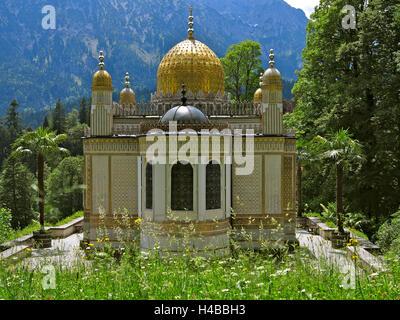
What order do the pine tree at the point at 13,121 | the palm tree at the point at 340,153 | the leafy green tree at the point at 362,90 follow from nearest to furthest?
1. the palm tree at the point at 340,153
2. the leafy green tree at the point at 362,90
3. the pine tree at the point at 13,121

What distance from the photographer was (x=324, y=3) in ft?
86.5

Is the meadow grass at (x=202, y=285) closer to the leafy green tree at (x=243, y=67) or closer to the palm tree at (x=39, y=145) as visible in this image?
the palm tree at (x=39, y=145)

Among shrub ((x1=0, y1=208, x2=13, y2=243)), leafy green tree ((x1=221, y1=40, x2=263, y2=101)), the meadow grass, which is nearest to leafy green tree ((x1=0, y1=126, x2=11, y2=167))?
leafy green tree ((x1=221, y1=40, x2=263, y2=101))

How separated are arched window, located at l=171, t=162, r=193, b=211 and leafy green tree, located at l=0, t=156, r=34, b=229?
2455 cm

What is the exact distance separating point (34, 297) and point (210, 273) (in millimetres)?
2312

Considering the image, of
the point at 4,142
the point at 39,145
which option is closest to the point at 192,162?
the point at 39,145

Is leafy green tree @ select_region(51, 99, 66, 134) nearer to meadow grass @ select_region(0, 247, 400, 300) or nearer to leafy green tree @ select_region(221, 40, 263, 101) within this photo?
leafy green tree @ select_region(221, 40, 263, 101)

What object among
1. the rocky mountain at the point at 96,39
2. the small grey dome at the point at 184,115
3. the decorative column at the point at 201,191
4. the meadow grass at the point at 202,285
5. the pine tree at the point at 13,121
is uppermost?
the rocky mountain at the point at 96,39

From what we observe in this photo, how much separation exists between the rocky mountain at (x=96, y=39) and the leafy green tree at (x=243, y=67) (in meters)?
110

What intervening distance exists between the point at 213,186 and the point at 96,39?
150014mm

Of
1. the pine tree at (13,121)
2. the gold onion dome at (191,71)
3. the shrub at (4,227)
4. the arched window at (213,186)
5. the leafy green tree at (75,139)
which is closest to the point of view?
the arched window at (213,186)

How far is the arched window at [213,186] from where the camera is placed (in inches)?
577

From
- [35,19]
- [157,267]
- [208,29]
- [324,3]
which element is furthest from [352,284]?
[35,19]

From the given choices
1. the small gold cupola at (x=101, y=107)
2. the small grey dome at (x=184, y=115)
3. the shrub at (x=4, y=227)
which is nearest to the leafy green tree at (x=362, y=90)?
the small grey dome at (x=184, y=115)
